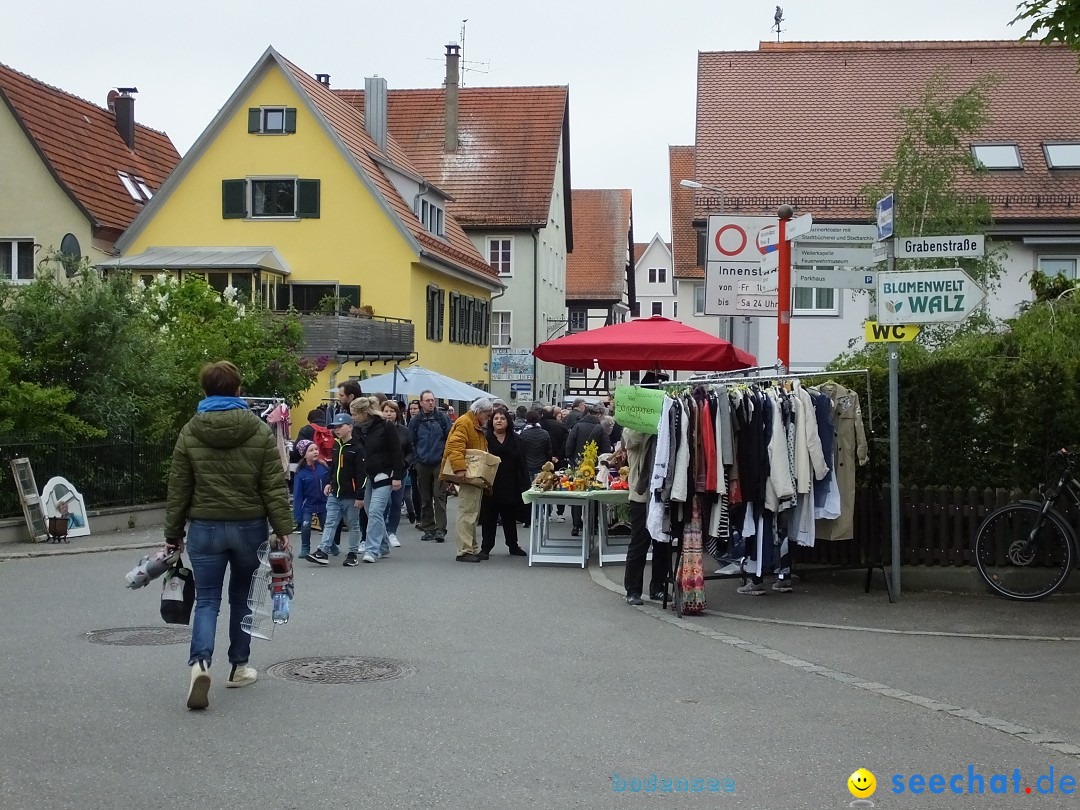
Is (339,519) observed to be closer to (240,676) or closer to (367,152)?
(240,676)

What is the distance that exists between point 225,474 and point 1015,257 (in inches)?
1242

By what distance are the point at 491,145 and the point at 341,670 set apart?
50224 mm

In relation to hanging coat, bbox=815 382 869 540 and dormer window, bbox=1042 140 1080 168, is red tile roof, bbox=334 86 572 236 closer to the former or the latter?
dormer window, bbox=1042 140 1080 168

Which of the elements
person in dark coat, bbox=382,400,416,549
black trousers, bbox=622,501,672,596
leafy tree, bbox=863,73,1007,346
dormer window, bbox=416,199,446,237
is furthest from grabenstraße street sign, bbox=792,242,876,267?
dormer window, bbox=416,199,446,237

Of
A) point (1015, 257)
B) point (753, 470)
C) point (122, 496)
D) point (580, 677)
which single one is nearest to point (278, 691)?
point (580, 677)

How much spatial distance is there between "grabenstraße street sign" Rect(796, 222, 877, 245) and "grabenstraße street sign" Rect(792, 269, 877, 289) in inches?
11.4

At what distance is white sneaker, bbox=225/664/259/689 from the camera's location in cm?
839

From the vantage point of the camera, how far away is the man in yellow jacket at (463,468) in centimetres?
1633

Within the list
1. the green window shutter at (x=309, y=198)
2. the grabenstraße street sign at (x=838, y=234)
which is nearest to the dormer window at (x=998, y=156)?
the green window shutter at (x=309, y=198)

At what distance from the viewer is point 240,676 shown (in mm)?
8430

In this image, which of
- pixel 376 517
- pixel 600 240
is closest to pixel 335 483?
pixel 376 517

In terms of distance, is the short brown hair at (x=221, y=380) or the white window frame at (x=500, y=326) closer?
the short brown hair at (x=221, y=380)

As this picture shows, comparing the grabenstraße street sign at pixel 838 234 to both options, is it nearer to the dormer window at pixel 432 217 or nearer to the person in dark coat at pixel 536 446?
the person in dark coat at pixel 536 446

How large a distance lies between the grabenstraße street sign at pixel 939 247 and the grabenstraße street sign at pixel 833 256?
0.95m
